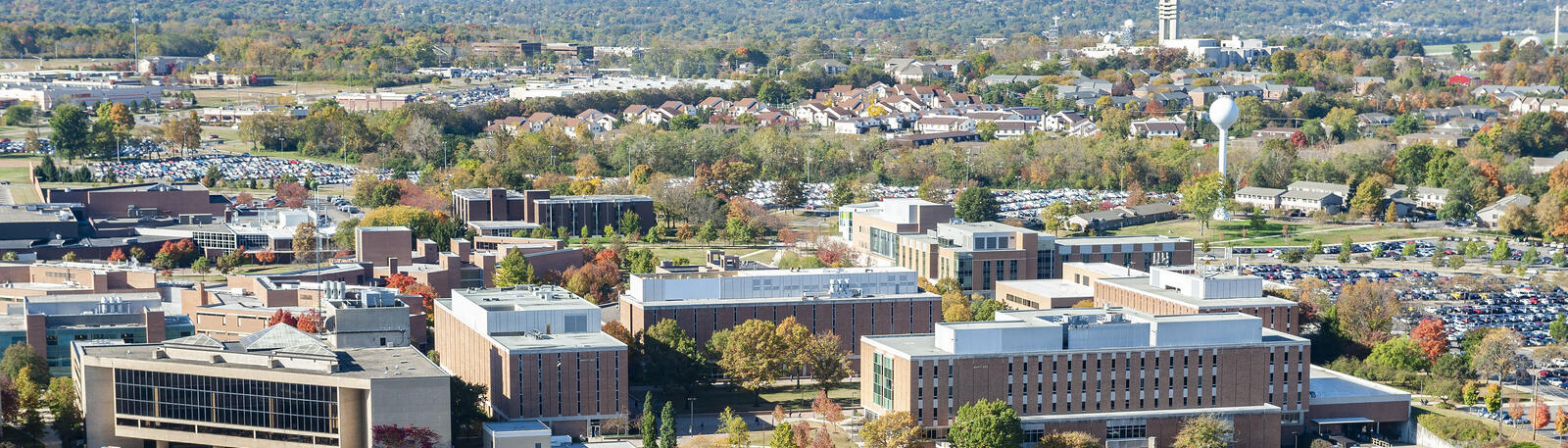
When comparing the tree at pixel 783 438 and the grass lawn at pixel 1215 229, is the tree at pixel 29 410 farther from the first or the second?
the grass lawn at pixel 1215 229

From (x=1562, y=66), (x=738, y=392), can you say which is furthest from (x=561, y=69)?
(x=738, y=392)

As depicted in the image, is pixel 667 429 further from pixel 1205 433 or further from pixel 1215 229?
pixel 1215 229

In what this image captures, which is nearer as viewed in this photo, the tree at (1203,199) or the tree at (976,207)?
the tree at (976,207)

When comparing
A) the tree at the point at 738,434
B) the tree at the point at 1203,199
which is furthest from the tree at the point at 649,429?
the tree at the point at 1203,199

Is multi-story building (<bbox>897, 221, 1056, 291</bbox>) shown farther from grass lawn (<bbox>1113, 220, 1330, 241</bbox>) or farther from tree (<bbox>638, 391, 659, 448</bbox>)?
tree (<bbox>638, 391, 659, 448</bbox>)

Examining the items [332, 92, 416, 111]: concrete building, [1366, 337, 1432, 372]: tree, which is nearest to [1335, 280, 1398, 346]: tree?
[1366, 337, 1432, 372]: tree

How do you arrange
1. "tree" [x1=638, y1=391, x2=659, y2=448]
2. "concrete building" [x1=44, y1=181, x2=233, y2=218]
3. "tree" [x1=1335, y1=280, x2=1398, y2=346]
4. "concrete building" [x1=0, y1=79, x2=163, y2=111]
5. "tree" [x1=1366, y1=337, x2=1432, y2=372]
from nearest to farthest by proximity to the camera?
"tree" [x1=638, y1=391, x2=659, y2=448], "tree" [x1=1366, y1=337, x2=1432, y2=372], "tree" [x1=1335, y1=280, x2=1398, y2=346], "concrete building" [x1=44, y1=181, x2=233, y2=218], "concrete building" [x1=0, y1=79, x2=163, y2=111]

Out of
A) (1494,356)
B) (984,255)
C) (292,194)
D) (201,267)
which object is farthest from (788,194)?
(1494,356)
